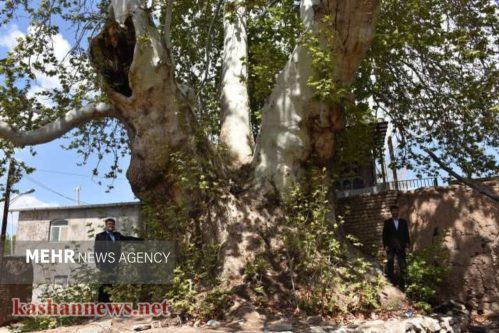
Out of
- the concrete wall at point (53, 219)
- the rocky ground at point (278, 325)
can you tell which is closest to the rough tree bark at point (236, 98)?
the rocky ground at point (278, 325)

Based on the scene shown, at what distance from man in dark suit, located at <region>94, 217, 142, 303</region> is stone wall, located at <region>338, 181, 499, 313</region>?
378 cm

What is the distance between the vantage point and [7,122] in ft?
24.8

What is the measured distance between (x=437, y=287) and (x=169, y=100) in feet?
17.8

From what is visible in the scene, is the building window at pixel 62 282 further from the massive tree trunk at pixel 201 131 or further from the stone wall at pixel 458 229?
the stone wall at pixel 458 229

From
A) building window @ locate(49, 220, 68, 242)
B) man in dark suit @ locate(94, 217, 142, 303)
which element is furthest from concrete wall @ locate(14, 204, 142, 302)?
man in dark suit @ locate(94, 217, 142, 303)

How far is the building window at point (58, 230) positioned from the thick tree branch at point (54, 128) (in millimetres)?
14212

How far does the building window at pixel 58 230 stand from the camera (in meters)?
20.8

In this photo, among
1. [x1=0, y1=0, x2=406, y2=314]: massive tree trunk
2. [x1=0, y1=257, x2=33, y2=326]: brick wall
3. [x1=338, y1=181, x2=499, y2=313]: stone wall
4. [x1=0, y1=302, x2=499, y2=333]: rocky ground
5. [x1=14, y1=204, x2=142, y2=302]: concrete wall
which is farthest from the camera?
[x1=14, y1=204, x2=142, y2=302]: concrete wall

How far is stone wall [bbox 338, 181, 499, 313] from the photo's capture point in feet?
25.6

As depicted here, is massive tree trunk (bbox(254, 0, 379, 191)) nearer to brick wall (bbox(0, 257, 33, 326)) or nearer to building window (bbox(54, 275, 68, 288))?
building window (bbox(54, 275, 68, 288))

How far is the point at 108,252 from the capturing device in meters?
7.34

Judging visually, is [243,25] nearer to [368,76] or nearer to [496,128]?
[368,76]

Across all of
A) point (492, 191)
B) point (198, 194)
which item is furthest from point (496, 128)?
point (198, 194)

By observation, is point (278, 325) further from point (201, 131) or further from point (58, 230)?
point (58, 230)
